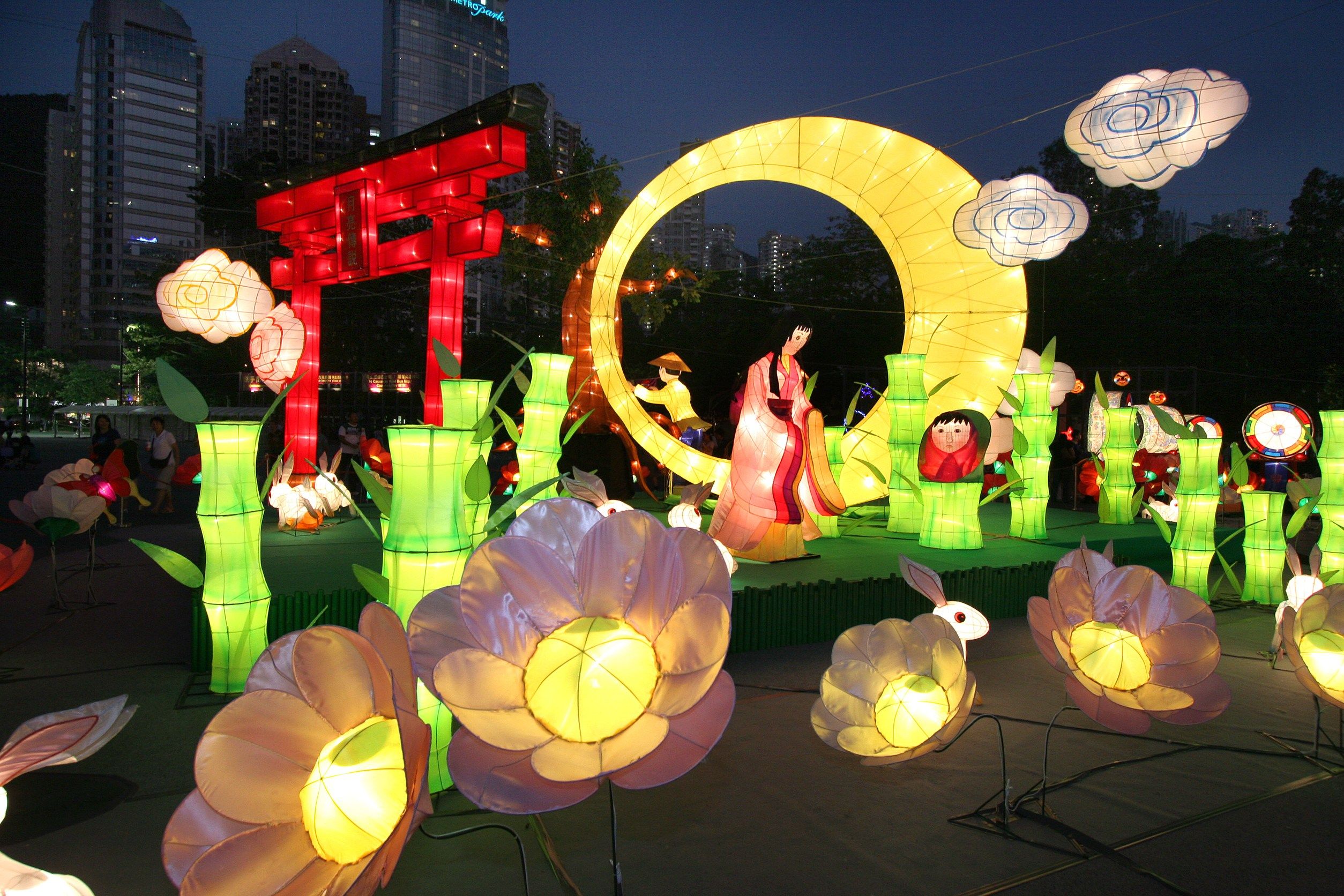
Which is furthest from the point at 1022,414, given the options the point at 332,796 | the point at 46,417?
the point at 46,417

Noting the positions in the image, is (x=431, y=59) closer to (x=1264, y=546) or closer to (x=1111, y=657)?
(x=1264, y=546)

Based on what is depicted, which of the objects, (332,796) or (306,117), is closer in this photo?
(332,796)

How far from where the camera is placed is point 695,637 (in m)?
1.35

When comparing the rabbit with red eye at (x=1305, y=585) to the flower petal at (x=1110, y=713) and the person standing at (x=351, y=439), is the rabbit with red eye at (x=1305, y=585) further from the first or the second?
the person standing at (x=351, y=439)

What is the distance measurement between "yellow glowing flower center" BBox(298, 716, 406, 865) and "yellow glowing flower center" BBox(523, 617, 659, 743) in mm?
239

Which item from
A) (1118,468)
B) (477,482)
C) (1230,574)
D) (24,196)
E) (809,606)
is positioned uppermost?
(24,196)

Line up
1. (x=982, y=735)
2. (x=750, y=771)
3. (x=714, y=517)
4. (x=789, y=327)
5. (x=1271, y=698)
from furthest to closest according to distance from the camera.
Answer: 1. (x=714, y=517)
2. (x=789, y=327)
3. (x=1271, y=698)
4. (x=982, y=735)
5. (x=750, y=771)

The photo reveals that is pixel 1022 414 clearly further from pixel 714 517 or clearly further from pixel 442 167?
pixel 442 167

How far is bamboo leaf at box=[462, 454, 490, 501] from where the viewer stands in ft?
8.88

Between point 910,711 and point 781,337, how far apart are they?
4294 millimetres

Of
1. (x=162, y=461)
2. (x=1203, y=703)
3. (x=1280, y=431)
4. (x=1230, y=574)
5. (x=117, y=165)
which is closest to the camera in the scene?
(x=1203, y=703)

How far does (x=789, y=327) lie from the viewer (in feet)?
21.2

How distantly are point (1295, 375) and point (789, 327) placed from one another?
16.2 m

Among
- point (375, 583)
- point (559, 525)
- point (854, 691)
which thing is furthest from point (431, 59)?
point (559, 525)
